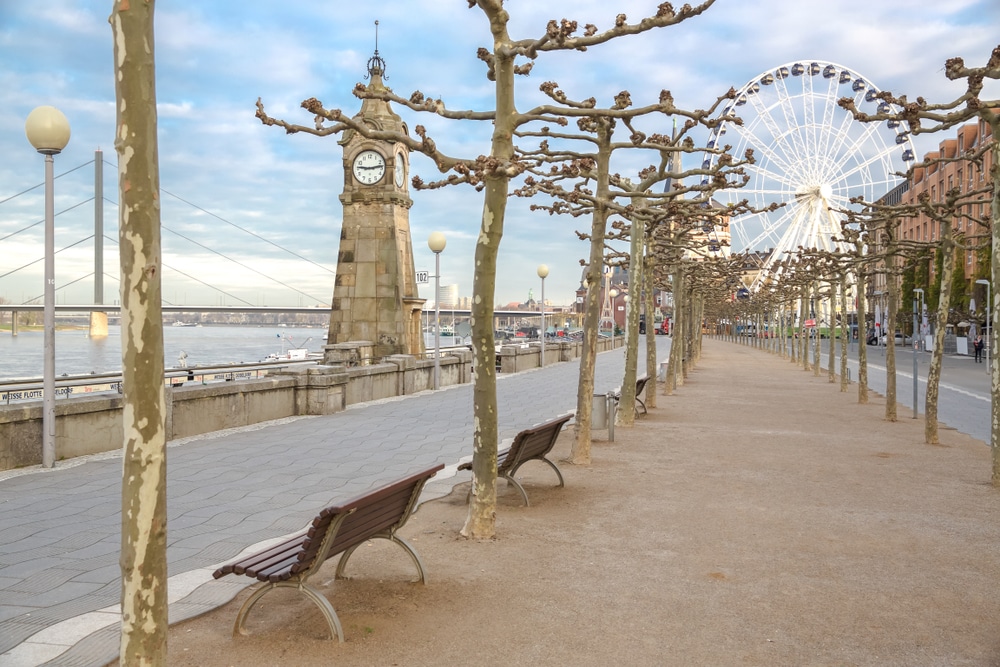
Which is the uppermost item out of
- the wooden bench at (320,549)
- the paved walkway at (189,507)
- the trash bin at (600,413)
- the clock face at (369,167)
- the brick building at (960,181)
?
the brick building at (960,181)

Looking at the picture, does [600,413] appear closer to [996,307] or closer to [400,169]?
[996,307]

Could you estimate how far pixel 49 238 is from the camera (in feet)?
37.0

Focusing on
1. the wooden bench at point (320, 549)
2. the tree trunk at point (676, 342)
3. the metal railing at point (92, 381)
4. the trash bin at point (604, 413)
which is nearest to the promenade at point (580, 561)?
the wooden bench at point (320, 549)

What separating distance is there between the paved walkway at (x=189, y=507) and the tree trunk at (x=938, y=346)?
654 centimetres

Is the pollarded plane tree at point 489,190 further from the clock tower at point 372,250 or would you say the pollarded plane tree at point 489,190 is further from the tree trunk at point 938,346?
the clock tower at point 372,250

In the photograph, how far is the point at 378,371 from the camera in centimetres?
2055

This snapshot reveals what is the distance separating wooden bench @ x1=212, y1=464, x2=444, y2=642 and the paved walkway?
0.57 meters

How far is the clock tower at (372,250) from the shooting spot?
29.0 meters

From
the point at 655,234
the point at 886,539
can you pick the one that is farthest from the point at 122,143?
the point at 655,234

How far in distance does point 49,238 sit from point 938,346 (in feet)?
41.1

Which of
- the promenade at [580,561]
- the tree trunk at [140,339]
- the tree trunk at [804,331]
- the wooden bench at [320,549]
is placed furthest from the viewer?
the tree trunk at [804,331]

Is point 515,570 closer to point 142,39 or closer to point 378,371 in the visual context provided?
point 142,39

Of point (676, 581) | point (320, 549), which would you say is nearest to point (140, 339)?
point (320, 549)

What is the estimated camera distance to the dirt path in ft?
15.8
